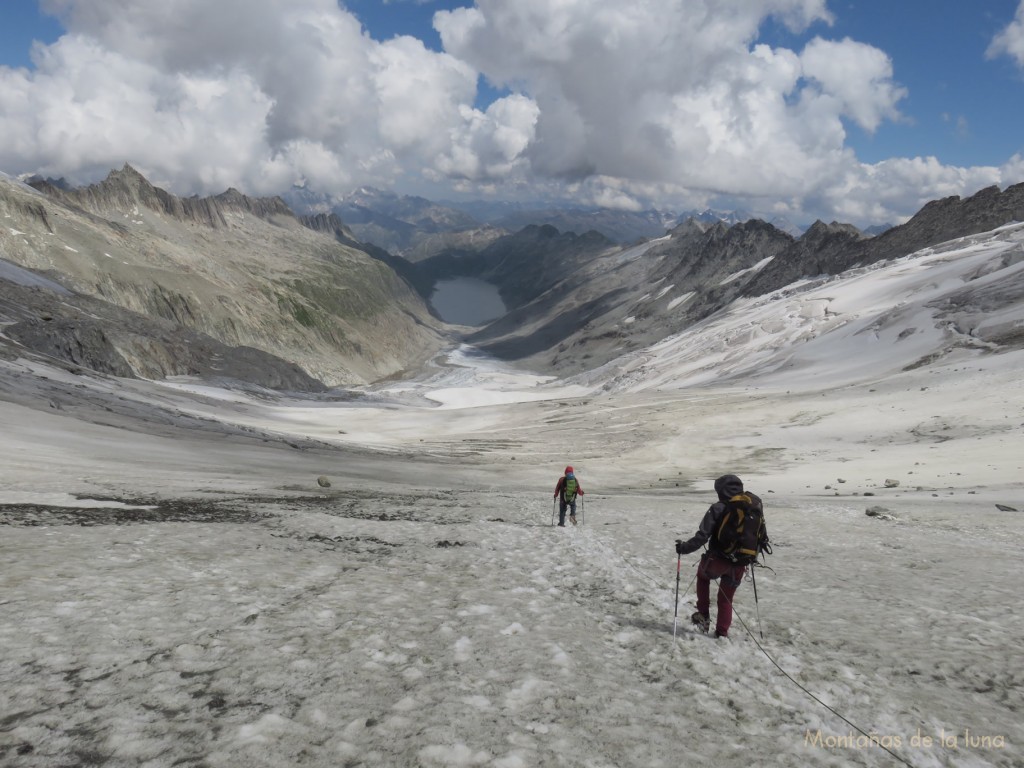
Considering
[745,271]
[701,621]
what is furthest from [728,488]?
[745,271]

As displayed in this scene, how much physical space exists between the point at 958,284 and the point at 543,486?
78.2 m

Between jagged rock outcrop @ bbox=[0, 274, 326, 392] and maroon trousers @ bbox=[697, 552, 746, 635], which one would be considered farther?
jagged rock outcrop @ bbox=[0, 274, 326, 392]

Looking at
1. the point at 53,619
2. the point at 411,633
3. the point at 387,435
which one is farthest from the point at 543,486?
the point at 387,435

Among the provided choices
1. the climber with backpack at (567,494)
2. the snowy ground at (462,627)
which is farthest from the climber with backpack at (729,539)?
the climber with backpack at (567,494)

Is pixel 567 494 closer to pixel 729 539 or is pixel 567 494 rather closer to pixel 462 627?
pixel 729 539

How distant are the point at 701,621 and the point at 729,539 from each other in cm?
159

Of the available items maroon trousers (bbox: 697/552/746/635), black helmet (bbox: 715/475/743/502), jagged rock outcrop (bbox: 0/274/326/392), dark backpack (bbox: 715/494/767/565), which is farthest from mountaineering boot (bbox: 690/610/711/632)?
jagged rock outcrop (bbox: 0/274/326/392)

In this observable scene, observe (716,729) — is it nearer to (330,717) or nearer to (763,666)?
(763,666)

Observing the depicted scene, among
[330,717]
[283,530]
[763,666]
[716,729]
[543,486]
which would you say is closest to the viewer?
[330,717]

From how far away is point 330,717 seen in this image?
20.3 feet

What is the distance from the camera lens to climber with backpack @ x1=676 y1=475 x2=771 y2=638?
888 centimetres

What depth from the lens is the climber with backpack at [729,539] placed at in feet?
29.1

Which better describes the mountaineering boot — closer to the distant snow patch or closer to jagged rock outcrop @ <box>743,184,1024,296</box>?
jagged rock outcrop @ <box>743,184,1024,296</box>

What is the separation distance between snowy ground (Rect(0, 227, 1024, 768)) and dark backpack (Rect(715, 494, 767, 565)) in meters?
1.42
